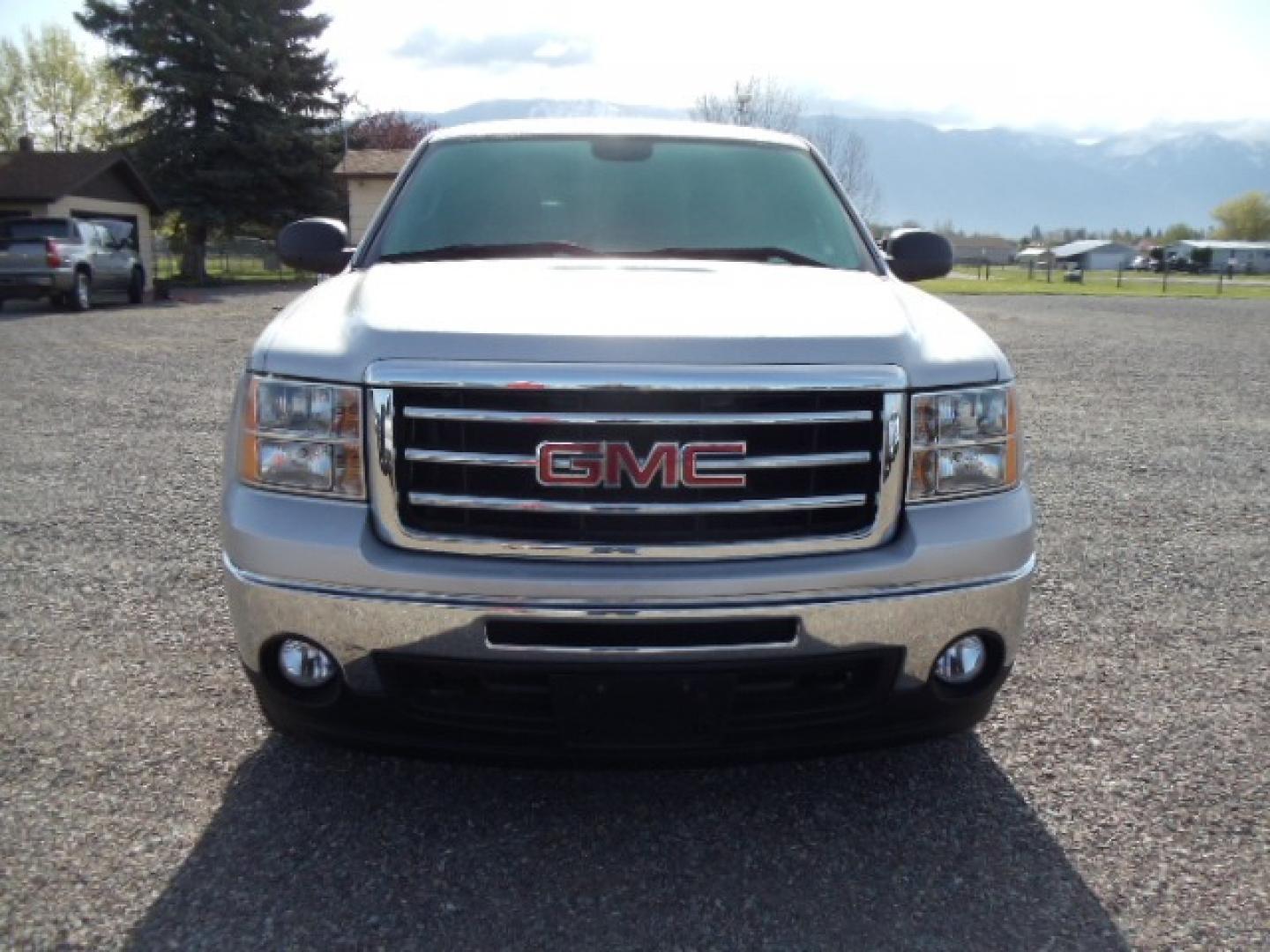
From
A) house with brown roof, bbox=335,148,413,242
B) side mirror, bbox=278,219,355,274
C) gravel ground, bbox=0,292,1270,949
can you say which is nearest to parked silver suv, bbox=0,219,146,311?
gravel ground, bbox=0,292,1270,949

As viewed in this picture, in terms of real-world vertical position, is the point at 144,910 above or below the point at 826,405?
below

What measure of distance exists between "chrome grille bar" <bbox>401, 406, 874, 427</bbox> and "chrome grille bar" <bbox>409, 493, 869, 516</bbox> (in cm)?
18

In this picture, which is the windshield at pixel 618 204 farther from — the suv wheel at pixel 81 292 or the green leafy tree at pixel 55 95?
the green leafy tree at pixel 55 95

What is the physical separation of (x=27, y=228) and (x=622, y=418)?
70.9 ft

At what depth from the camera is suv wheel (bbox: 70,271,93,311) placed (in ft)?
68.0

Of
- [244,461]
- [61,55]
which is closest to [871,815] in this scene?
[244,461]

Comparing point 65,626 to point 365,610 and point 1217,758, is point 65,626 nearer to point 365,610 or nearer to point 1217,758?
point 365,610

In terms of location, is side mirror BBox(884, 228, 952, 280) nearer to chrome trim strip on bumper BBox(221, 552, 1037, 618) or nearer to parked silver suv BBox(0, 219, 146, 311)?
chrome trim strip on bumper BBox(221, 552, 1037, 618)

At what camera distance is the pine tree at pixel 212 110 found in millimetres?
36375

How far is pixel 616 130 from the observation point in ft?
13.5

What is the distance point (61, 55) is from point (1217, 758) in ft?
204

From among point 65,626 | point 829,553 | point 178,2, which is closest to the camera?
point 829,553

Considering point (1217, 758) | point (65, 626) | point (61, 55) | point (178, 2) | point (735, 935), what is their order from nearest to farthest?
1. point (735, 935)
2. point (1217, 758)
3. point (65, 626)
4. point (178, 2)
5. point (61, 55)

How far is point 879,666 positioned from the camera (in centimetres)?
244
